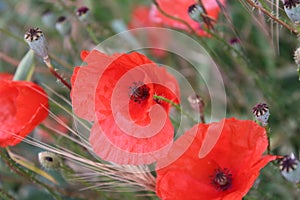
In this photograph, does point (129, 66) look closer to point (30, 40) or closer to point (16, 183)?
point (30, 40)

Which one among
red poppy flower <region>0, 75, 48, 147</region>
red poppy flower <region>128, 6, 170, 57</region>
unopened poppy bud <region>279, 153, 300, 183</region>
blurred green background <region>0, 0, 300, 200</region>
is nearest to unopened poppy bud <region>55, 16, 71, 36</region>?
blurred green background <region>0, 0, 300, 200</region>

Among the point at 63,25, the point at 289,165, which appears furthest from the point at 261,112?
the point at 63,25

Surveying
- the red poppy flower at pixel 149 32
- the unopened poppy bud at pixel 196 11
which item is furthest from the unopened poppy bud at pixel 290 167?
the red poppy flower at pixel 149 32

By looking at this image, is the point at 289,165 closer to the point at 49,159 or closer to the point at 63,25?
the point at 49,159

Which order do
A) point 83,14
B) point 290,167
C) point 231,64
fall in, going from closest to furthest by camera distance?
point 290,167 → point 83,14 → point 231,64

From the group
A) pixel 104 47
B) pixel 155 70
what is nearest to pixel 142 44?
pixel 104 47

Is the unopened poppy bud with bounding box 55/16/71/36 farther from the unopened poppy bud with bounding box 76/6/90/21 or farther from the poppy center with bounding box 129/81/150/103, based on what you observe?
the poppy center with bounding box 129/81/150/103
